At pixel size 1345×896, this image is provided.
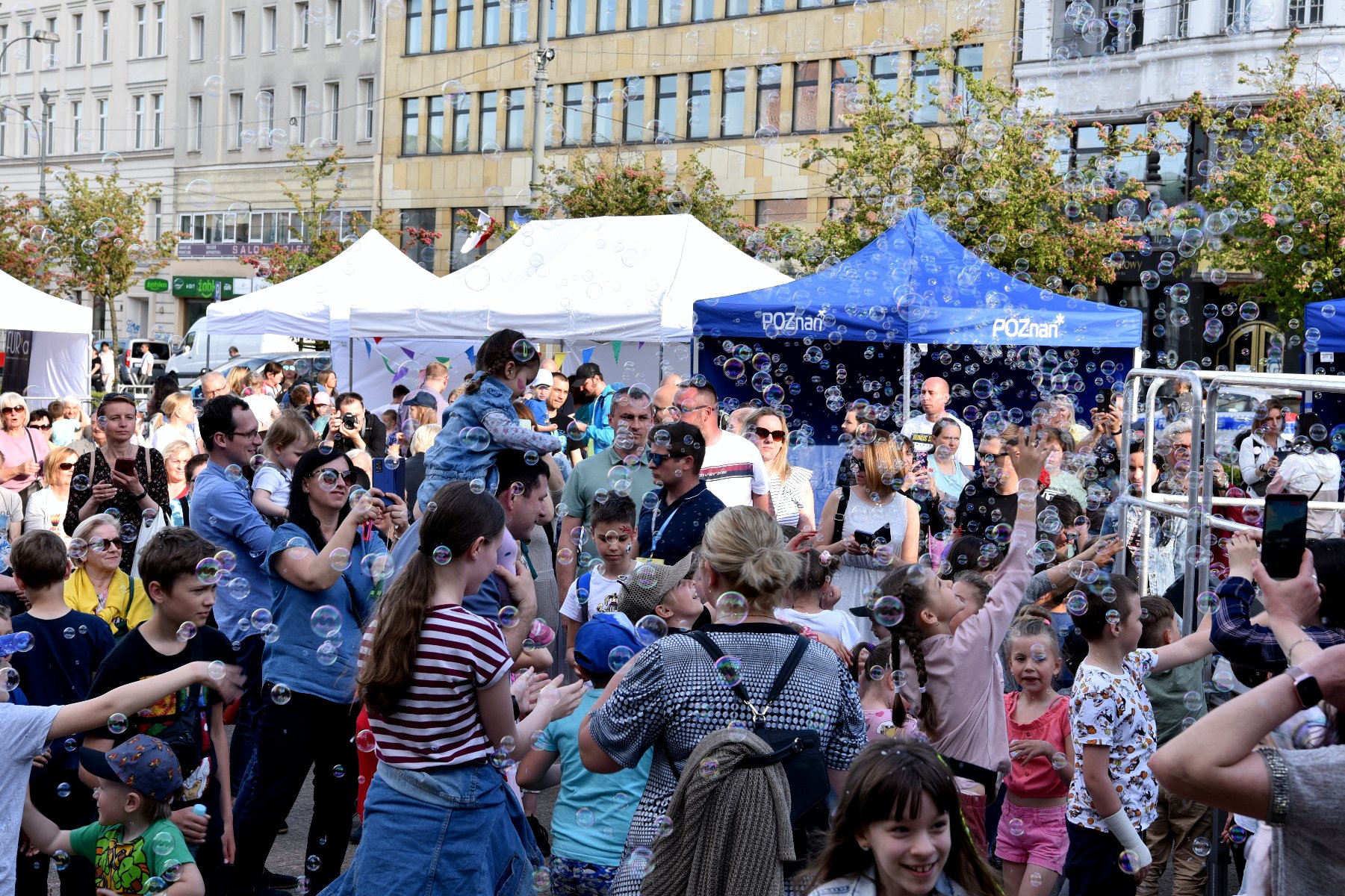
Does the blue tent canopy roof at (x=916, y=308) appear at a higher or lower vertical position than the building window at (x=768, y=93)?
lower

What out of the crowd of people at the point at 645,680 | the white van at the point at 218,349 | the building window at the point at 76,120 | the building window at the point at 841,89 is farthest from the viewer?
the building window at the point at 76,120

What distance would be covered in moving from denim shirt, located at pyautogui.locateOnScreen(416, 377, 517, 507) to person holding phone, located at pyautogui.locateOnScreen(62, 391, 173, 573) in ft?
7.24

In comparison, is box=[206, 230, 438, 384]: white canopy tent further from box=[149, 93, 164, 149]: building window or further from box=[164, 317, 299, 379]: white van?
box=[149, 93, 164, 149]: building window

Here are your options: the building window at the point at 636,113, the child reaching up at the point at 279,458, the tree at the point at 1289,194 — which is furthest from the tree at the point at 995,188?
the child reaching up at the point at 279,458

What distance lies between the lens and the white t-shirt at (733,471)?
276 inches

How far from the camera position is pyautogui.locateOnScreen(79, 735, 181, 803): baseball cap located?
12.6 feet

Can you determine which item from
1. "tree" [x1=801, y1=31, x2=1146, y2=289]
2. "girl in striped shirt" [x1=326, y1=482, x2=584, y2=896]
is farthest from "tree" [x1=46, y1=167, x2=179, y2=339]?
"girl in striped shirt" [x1=326, y1=482, x2=584, y2=896]

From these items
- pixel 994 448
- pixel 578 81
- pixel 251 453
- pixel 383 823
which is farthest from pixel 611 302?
pixel 578 81

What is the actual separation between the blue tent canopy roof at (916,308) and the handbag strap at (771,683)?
747 centimetres

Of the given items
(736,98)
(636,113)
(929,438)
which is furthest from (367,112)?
(929,438)

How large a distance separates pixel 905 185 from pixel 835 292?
980cm

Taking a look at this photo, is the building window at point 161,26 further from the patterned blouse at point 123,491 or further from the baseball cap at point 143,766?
the baseball cap at point 143,766

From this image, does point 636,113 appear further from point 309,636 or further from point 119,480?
point 309,636

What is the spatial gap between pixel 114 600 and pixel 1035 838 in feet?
12.1
